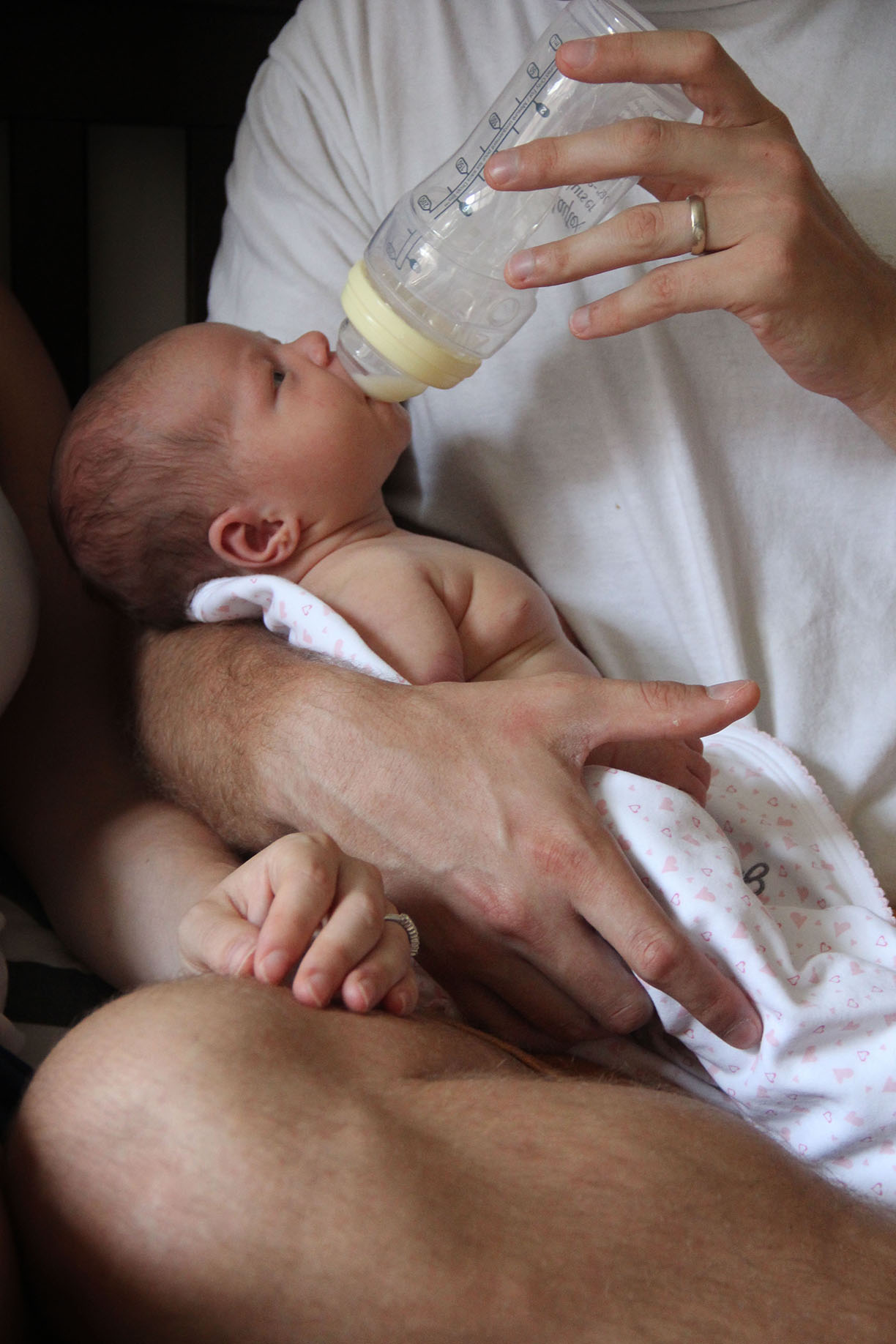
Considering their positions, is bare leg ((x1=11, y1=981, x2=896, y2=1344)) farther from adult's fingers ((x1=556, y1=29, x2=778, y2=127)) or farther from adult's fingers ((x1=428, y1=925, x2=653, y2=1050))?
adult's fingers ((x1=556, y1=29, x2=778, y2=127))

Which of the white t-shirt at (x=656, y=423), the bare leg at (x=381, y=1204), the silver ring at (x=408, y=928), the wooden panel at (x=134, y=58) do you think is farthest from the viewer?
the wooden panel at (x=134, y=58)

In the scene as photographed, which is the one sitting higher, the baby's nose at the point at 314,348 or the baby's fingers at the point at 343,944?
the baby's nose at the point at 314,348

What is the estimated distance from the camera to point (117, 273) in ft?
6.33

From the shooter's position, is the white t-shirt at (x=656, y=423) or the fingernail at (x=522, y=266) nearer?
the fingernail at (x=522, y=266)

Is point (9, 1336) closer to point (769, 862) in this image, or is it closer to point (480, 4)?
point (769, 862)

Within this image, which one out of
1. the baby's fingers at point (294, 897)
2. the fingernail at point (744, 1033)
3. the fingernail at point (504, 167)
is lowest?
the fingernail at point (744, 1033)

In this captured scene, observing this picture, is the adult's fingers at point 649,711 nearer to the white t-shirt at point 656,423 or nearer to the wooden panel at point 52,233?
the white t-shirt at point 656,423

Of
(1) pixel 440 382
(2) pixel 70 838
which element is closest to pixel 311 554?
(1) pixel 440 382

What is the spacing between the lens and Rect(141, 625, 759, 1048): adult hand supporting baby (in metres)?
0.90

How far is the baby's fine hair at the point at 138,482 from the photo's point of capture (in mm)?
1198

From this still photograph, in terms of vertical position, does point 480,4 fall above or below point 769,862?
above

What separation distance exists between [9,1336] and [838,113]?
147cm

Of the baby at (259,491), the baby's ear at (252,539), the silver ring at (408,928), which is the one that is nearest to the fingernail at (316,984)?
the silver ring at (408,928)

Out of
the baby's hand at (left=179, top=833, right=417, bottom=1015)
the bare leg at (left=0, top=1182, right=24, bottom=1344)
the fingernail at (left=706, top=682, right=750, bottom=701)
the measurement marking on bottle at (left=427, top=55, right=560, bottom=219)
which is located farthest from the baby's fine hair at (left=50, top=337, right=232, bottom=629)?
the bare leg at (left=0, top=1182, right=24, bottom=1344)
